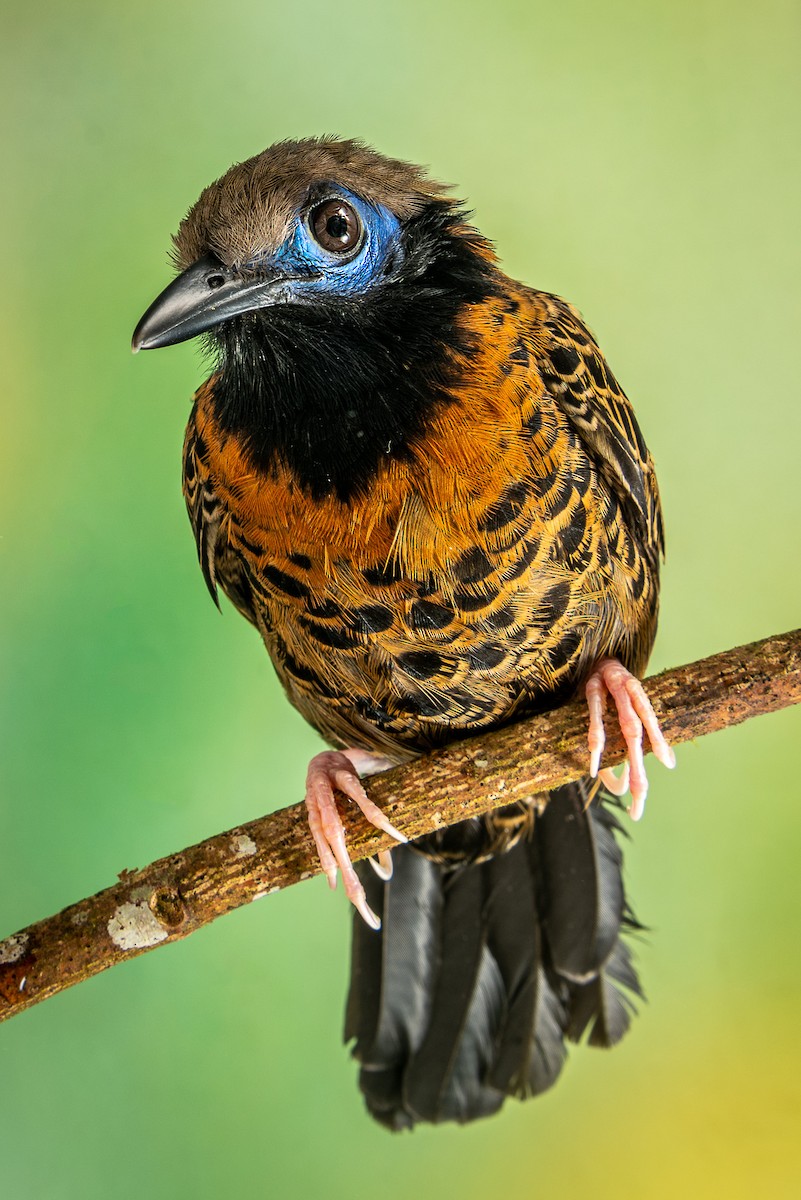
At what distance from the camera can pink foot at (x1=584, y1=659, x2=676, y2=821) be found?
259 centimetres

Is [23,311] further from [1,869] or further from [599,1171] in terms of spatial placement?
[599,1171]

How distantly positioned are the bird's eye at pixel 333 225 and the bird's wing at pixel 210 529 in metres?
0.62

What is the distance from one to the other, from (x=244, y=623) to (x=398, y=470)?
73.9 inches

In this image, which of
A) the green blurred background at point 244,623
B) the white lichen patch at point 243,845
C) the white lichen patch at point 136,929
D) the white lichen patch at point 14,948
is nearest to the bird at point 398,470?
the white lichen patch at point 243,845

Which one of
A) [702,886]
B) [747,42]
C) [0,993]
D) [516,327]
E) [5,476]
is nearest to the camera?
[0,993]

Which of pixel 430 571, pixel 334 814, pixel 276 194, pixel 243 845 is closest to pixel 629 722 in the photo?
pixel 430 571

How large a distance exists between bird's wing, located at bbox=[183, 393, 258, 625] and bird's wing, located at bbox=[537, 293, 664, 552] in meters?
0.89

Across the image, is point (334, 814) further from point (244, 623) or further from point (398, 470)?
point (244, 623)

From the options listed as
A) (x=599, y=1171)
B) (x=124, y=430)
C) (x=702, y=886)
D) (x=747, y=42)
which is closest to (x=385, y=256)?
(x=124, y=430)

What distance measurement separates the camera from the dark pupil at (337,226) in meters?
2.40

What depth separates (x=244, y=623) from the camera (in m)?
4.19

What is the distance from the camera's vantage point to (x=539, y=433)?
2533 millimetres

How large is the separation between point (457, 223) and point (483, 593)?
0.92 meters

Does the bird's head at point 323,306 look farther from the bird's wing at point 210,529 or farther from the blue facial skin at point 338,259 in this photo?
the bird's wing at point 210,529
